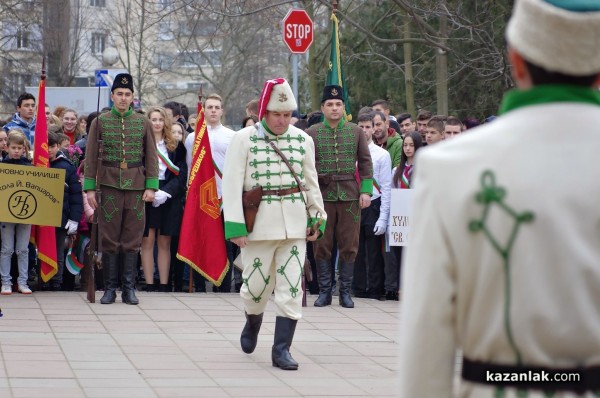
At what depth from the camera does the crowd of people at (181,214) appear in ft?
41.8

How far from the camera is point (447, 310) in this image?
2.82 m

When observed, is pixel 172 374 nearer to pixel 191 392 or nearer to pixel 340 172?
pixel 191 392

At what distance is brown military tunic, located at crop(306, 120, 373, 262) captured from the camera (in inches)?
477

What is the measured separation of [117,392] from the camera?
7.77 meters

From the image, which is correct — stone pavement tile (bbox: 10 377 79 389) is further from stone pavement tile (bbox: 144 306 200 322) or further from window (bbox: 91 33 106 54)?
window (bbox: 91 33 106 54)

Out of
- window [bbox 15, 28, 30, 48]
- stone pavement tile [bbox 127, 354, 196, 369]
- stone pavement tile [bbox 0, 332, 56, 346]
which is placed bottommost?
stone pavement tile [bbox 0, 332, 56, 346]

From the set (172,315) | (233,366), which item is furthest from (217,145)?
(233,366)

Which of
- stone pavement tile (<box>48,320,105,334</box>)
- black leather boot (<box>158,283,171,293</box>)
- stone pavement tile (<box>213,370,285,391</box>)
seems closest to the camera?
stone pavement tile (<box>213,370,285,391</box>)

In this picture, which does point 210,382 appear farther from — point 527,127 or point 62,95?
point 62,95

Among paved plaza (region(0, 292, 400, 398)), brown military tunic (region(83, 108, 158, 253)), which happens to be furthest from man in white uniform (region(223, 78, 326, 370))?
brown military tunic (region(83, 108, 158, 253))

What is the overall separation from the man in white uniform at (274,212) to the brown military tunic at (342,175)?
2891 mm

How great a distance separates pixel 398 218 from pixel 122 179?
2950 millimetres

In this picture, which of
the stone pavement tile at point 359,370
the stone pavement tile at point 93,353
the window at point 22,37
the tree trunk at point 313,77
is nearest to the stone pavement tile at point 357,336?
the stone pavement tile at point 359,370

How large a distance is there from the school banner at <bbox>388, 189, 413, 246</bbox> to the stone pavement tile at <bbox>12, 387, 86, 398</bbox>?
5689mm
